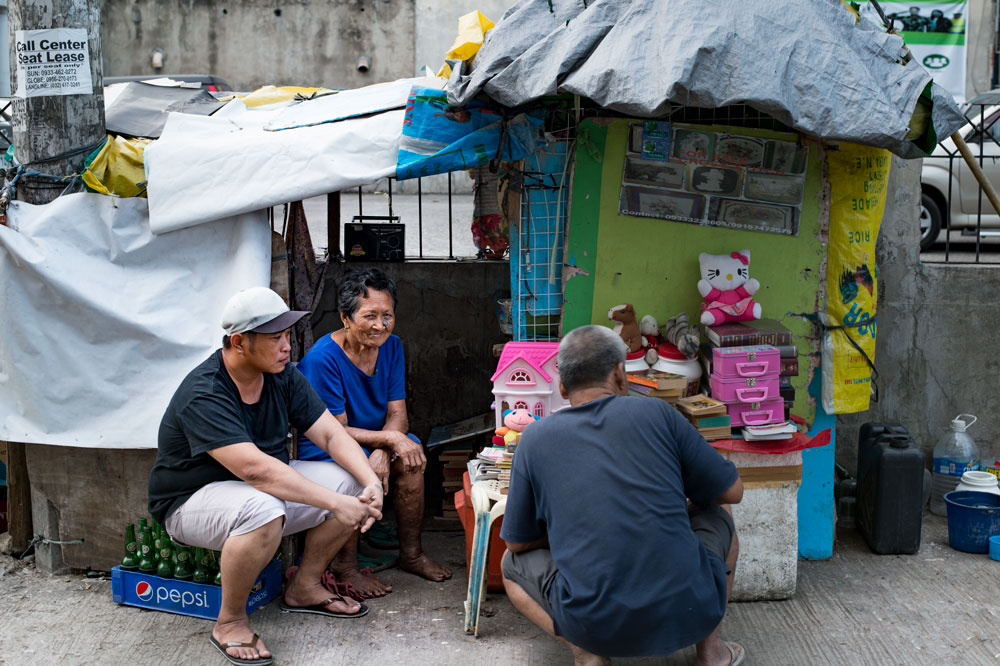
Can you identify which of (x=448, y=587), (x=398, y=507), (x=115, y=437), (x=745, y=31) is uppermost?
(x=745, y=31)

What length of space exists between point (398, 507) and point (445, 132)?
1.70 meters

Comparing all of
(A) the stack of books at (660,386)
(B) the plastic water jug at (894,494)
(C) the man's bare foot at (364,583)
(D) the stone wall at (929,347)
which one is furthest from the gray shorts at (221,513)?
(D) the stone wall at (929,347)

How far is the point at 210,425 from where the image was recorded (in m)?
3.45

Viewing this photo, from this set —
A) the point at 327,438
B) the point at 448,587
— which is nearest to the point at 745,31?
the point at 327,438

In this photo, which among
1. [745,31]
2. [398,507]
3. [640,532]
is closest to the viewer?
[640,532]

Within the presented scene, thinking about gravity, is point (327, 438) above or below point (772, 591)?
above

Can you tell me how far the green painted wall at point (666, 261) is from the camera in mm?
4371

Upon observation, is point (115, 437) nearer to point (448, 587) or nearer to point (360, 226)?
point (448, 587)

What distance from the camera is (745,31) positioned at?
144 inches

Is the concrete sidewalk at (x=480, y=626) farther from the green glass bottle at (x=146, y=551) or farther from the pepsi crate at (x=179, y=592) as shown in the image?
the green glass bottle at (x=146, y=551)

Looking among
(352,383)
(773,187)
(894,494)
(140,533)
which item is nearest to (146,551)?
(140,533)

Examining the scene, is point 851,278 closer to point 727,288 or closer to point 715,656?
point 727,288

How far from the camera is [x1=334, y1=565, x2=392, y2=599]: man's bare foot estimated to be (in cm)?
415

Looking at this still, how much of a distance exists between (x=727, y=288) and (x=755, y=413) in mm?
578
